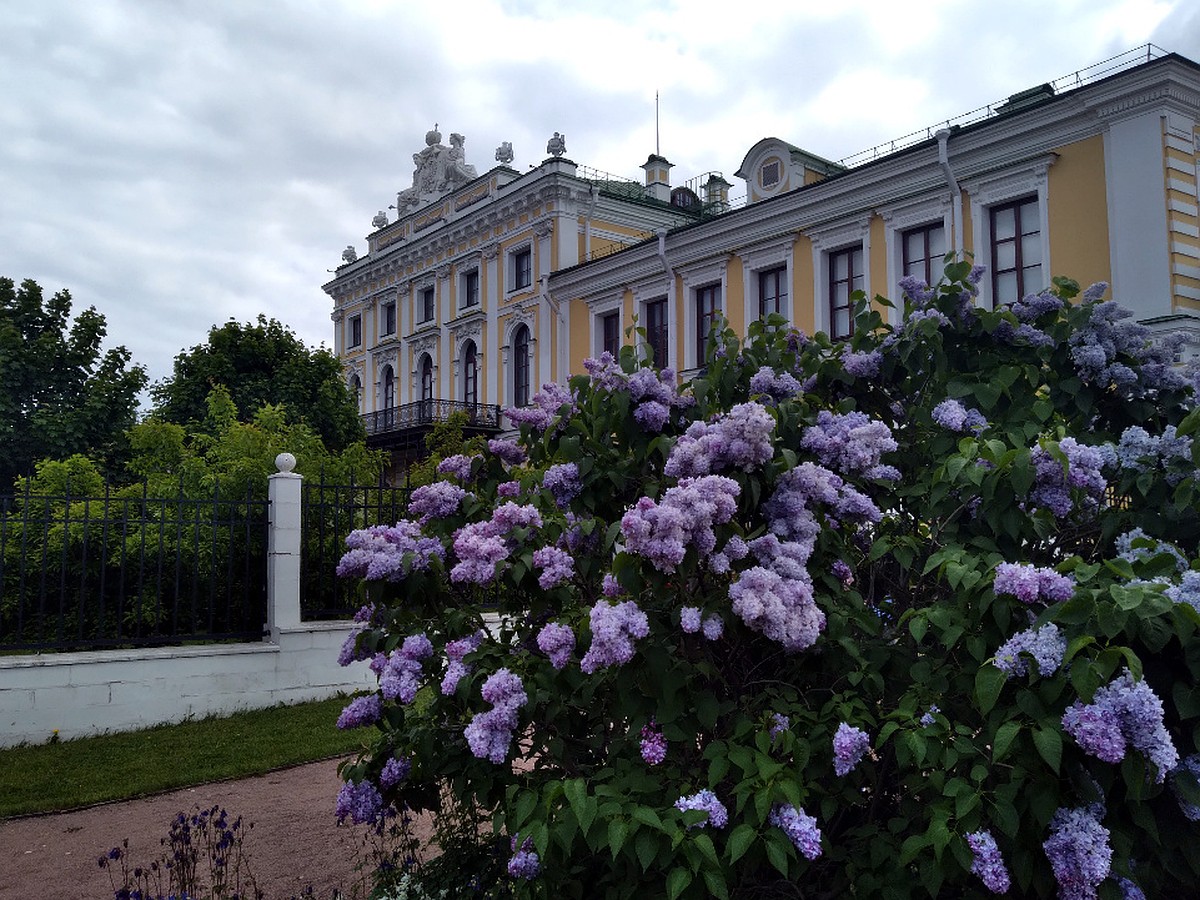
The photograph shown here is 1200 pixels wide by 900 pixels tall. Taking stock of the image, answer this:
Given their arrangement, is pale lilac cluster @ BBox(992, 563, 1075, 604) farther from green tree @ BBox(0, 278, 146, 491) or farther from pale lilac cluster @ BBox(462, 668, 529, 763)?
green tree @ BBox(0, 278, 146, 491)

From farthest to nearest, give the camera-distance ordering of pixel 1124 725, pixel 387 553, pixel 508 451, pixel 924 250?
pixel 924 250 → pixel 508 451 → pixel 387 553 → pixel 1124 725

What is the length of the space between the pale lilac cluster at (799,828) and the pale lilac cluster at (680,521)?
0.66 metres

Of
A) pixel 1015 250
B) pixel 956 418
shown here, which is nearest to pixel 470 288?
pixel 1015 250

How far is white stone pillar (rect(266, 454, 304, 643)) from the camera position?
9.05 meters

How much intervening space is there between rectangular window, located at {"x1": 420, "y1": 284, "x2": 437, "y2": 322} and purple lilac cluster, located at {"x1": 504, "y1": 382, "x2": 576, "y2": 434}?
28.8 metres

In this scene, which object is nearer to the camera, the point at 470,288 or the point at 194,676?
the point at 194,676

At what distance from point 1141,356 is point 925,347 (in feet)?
2.72

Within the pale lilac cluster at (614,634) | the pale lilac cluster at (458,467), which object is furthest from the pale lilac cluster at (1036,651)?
the pale lilac cluster at (458,467)

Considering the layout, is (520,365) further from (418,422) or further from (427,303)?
(427,303)

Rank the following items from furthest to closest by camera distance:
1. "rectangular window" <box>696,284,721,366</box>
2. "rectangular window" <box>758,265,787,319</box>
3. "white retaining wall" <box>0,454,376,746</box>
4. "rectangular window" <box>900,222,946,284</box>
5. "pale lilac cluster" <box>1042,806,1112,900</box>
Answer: "rectangular window" <box>696,284,721,366</box>, "rectangular window" <box>758,265,787,319</box>, "rectangular window" <box>900,222,946,284</box>, "white retaining wall" <box>0,454,376,746</box>, "pale lilac cluster" <box>1042,806,1112,900</box>

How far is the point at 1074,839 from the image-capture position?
215cm

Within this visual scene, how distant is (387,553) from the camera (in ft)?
10.6

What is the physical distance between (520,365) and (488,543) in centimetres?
2522

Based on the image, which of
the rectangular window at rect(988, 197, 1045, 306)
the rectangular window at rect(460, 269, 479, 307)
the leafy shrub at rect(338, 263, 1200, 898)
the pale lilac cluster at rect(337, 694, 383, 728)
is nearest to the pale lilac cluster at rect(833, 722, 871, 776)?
the leafy shrub at rect(338, 263, 1200, 898)
